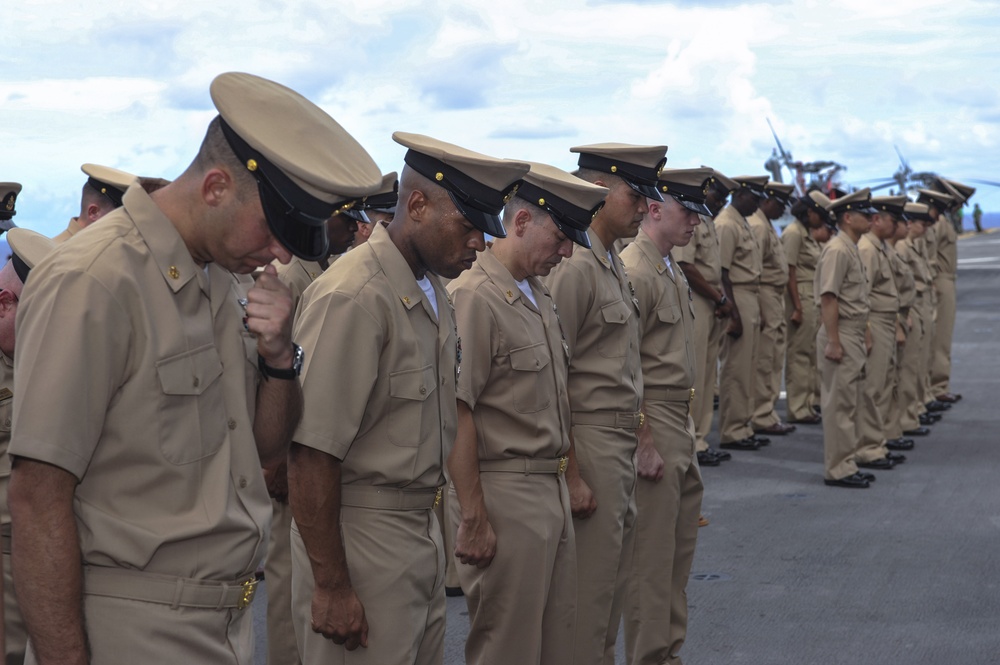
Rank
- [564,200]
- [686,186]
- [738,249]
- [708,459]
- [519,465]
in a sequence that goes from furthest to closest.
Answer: [738,249], [708,459], [686,186], [564,200], [519,465]

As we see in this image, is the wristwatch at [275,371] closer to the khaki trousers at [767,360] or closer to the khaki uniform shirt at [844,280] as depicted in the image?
the khaki uniform shirt at [844,280]

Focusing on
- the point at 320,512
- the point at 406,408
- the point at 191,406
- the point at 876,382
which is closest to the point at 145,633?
the point at 191,406

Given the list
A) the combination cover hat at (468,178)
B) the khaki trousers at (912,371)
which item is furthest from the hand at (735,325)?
the combination cover hat at (468,178)

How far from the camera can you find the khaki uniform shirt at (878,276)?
9.67 meters

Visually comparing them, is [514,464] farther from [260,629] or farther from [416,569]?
[260,629]

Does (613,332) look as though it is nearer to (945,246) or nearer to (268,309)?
(268,309)

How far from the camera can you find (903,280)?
34.1ft

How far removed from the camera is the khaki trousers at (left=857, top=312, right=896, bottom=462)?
9602 millimetres

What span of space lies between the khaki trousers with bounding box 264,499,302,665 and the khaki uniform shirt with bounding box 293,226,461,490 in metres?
1.87

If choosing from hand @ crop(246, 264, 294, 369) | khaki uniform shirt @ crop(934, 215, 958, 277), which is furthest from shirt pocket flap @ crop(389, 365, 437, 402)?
khaki uniform shirt @ crop(934, 215, 958, 277)

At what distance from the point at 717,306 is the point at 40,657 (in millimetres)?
8267

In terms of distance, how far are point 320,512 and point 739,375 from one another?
25.7 feet

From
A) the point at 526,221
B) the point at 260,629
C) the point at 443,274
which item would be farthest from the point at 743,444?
the point at 443,274

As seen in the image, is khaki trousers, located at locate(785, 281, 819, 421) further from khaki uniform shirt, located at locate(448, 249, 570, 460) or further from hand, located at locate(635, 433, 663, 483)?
khaki uniform shirt, located at locate(448, 249, 570, 460)
